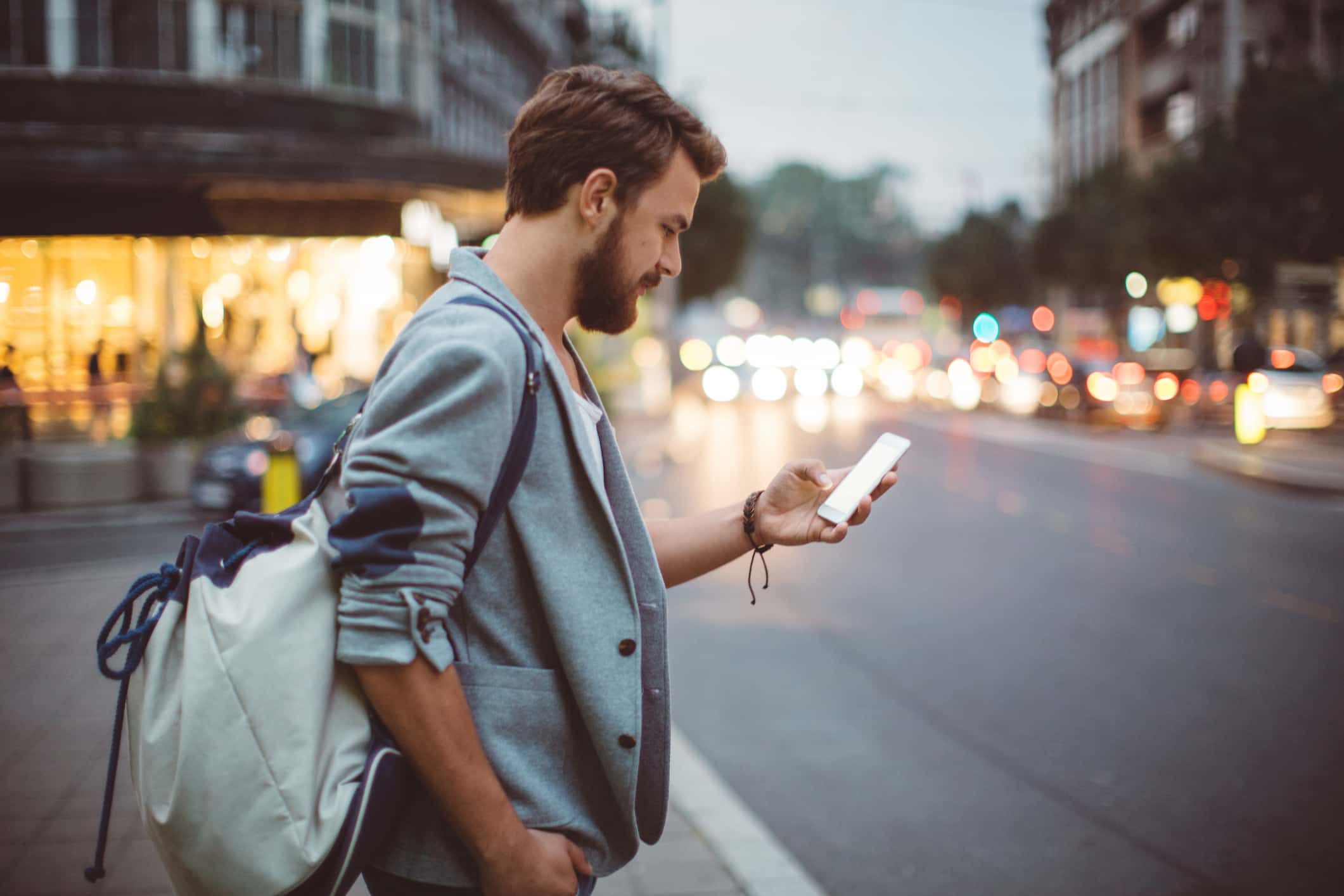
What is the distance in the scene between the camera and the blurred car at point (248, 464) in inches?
493

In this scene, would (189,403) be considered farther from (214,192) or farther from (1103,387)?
(1103,387)

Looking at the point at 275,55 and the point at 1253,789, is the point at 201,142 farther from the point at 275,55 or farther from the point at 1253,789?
the point at 1253,789

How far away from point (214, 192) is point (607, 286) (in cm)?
1826

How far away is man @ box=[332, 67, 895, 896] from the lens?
1476 mm

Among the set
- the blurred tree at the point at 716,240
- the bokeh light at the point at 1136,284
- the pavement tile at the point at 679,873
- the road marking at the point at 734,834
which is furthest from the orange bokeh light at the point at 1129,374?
the blurred tree at the point at 716,240

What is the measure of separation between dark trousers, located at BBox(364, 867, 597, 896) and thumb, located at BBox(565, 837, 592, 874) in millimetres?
39

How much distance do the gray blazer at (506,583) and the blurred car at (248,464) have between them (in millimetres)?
10777

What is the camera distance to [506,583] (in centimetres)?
164

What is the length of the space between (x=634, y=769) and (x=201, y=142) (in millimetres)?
22580

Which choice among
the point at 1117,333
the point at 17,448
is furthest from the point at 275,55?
the point at 1117,333

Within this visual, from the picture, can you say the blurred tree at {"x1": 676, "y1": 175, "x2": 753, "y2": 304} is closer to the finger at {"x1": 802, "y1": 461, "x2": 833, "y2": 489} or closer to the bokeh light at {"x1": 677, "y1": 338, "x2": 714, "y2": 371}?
the bokeh light at {"x1": 677, "y1": 338, "x2": 714, "y2": 371}

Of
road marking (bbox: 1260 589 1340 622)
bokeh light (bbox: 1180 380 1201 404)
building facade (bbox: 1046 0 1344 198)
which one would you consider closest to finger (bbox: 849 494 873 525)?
road marking (bbox: 1260 589 1340 622)

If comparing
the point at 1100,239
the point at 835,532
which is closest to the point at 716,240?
the point at 1100,239

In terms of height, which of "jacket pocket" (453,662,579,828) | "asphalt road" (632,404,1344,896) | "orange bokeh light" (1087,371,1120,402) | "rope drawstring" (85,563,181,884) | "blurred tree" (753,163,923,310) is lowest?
"asphalt road" (632,404,1344,896)
